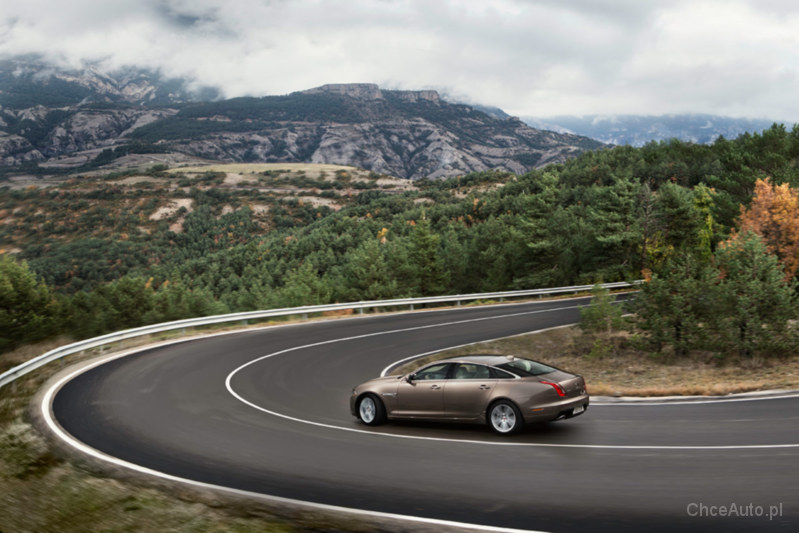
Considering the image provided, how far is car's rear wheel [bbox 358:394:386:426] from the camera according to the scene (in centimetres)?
1148

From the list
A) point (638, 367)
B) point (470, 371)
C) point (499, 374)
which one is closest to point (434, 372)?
point (470, 371)

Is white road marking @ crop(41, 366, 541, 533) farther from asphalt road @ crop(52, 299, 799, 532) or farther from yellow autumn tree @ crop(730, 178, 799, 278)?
yellow autumn tree @ crop(730, 178, 799, 278)

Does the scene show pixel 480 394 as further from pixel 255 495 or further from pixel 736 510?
pixel 736 510

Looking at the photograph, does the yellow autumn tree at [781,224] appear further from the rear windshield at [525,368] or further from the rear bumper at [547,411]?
the rear bumper at [547,411]

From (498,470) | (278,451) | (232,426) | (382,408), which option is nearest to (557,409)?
(498,470)

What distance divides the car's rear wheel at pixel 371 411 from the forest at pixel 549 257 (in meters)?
11.8

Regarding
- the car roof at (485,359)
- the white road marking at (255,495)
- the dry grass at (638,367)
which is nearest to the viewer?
the white road marking at (255,495)

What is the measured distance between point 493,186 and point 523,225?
409 feet

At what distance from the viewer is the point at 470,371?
426 inches

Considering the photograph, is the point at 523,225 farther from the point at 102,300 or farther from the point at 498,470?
the point at 498,470

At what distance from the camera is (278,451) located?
9562 mm

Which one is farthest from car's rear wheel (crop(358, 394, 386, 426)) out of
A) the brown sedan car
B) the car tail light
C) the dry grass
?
the dry grass

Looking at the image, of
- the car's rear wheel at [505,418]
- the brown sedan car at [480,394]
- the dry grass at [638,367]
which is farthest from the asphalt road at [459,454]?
the dry grass at [638,367]

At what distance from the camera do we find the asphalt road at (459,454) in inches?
259
